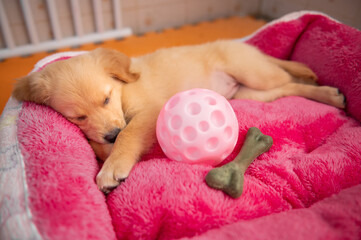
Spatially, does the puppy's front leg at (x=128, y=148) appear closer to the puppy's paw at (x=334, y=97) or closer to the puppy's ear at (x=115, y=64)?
the puppy's ear at (x=115, y=64)

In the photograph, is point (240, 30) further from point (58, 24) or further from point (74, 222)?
point (74, 222)

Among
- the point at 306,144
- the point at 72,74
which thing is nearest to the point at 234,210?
the point at 306,144

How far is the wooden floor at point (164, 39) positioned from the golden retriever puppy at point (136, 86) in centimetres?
130

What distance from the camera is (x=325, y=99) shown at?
1858 mm

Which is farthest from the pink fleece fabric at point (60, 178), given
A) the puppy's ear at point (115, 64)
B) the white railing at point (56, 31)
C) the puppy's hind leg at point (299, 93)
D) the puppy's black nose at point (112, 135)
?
the white railing at point (56, 31)

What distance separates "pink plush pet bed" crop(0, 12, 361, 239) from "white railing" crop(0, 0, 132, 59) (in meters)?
1.66

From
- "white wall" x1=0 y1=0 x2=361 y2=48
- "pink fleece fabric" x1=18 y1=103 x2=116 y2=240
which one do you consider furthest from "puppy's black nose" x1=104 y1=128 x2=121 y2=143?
"white wall" x1=0 y1=0 x2=361 y2=48

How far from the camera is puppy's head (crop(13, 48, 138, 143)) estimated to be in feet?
4.71

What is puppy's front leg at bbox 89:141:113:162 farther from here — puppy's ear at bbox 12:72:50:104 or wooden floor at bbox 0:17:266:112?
wooden floor at bbox 0:17:266:112

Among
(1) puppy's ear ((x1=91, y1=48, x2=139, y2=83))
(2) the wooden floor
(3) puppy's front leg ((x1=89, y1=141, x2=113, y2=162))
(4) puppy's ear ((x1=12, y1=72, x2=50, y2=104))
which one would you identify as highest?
(1) puppy's ear ((x1=91, y1=48, x2=139, y2=83))

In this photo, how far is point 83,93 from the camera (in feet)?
4.68

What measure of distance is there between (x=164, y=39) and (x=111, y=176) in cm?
251

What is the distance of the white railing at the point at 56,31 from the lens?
2807mm

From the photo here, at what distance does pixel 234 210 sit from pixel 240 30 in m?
3.02
